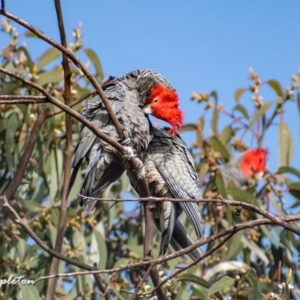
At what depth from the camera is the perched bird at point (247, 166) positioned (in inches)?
171

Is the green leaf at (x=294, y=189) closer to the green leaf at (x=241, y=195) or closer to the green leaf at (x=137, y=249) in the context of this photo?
the green leaf at (x=241, y=195)

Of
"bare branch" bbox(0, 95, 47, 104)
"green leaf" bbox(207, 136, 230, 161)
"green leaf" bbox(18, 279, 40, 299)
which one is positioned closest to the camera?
"bare branch" bbox(0, 95, 47, 104)

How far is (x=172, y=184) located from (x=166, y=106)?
0.32 metres

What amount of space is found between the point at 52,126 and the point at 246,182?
178 centimetres

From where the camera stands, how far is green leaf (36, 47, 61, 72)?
3.68 m

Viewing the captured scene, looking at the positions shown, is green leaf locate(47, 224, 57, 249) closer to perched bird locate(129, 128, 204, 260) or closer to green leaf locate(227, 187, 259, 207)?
perched bird locate(129, 128, 204, 260)

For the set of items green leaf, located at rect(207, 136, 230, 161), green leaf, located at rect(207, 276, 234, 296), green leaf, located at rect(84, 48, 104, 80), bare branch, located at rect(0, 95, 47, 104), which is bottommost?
green leaf, located at rect(207, 276, 234, 296)

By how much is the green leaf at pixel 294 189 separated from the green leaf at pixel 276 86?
620mm

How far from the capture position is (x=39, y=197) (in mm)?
3631

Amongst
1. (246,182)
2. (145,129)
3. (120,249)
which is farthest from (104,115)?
(246,182)

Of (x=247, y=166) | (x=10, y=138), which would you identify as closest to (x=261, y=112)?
(x=247, y=166)

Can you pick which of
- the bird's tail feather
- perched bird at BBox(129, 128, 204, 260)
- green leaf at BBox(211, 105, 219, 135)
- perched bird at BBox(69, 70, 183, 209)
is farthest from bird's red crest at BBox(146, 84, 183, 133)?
green leaf at BBox(211, 105, 219, 135)

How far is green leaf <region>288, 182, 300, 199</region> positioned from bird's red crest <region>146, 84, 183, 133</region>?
909 mm

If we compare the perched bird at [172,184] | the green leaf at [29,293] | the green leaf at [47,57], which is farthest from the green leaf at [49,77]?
the green leaf at [29,293]
